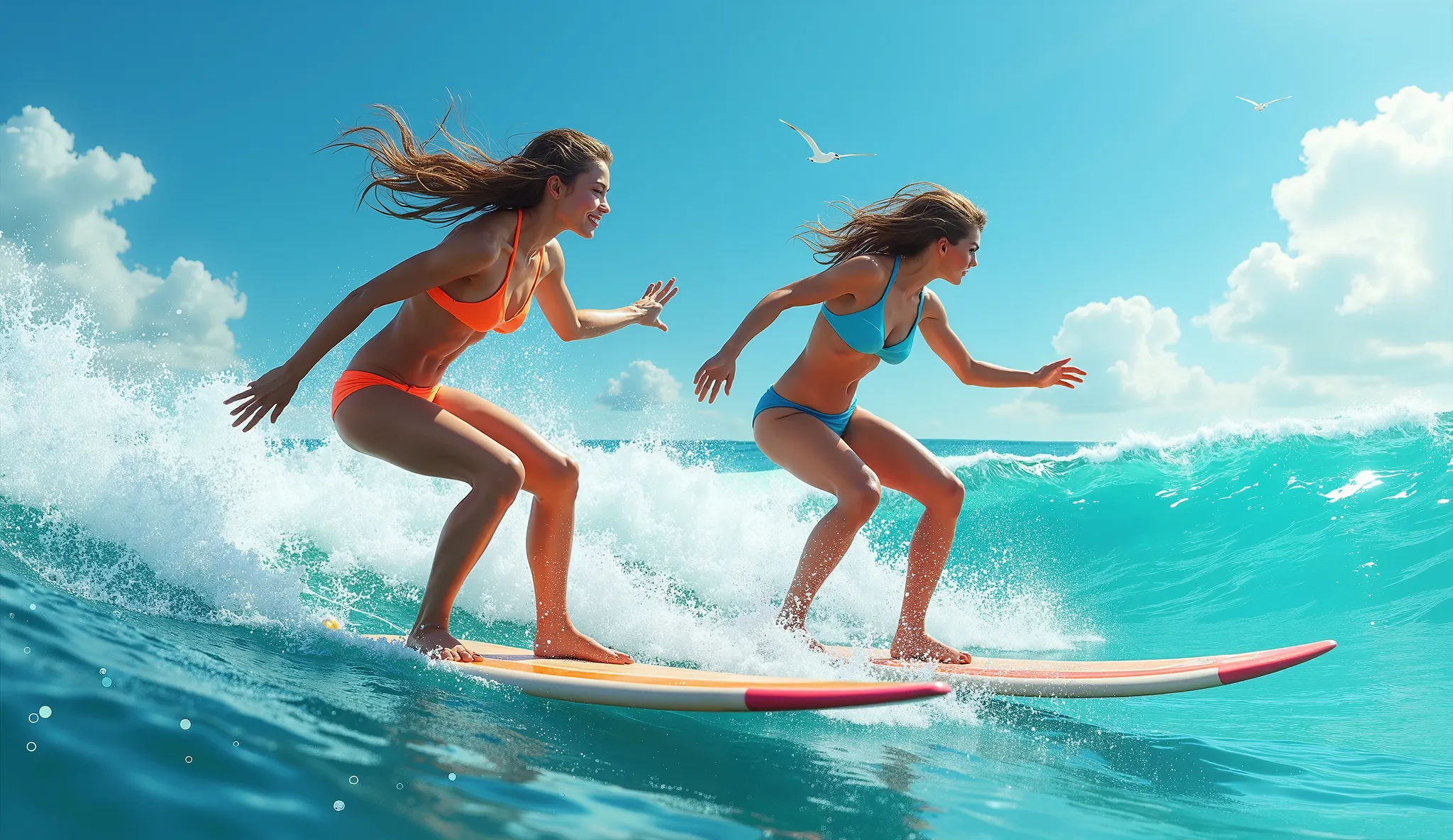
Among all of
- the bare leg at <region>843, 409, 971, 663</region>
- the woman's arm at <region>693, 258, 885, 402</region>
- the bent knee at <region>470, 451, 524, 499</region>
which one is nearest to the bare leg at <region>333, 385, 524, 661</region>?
the bent knee at <region>470, 451, 524, 499</region>

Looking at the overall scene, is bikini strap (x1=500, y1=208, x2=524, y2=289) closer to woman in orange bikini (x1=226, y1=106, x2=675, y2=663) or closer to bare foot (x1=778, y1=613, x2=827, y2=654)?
woman in orange bikini (x1=226, y1=106, x2=675, y2=663)

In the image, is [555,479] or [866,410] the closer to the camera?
[555,479]

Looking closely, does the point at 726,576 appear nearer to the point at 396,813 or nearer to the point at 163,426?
the point at 163,426

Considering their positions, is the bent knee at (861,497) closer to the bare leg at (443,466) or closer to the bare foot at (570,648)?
the bare foot at (570,648)

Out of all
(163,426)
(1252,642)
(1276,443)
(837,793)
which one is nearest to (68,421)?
(163,426)

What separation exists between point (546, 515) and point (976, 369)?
246 cm

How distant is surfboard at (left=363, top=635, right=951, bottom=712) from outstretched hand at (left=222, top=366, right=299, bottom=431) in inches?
39.3

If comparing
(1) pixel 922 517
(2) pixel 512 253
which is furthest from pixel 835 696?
(2) pixel 512 253

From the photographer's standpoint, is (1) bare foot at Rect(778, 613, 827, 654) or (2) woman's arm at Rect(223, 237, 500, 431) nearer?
(2) woman's arm at Rect(223, 237, 500, 431)

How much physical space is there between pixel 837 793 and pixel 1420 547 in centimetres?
785

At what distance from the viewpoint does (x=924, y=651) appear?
13.5 ft

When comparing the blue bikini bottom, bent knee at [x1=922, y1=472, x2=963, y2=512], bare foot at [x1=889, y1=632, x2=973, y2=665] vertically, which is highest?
the blue bikini bottom

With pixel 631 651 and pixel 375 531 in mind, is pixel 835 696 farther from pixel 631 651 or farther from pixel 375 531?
pixel 375 531

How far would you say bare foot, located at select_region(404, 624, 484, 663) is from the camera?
10.4 ft
